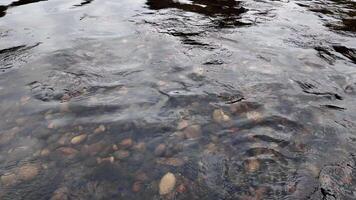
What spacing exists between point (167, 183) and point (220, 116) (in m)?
1.28

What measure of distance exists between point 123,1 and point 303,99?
20.3 feet

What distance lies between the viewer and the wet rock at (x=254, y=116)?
14.0 feet

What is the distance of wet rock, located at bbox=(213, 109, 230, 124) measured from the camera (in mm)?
4255

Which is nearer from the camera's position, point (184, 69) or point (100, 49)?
point (184, 69)

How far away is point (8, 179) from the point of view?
3.49 m

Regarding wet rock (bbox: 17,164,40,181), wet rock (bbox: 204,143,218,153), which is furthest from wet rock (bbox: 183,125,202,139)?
wet rock (bbox: 17,164,40,181)

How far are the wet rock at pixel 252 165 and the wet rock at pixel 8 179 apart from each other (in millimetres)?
2391

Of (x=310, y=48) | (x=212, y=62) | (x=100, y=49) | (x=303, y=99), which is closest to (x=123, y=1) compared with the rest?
(x=100, y=49)

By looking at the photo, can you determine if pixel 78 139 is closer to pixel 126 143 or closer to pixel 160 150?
pixel 126 143

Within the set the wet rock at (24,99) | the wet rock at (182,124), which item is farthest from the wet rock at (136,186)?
the wet rock at (24,99)

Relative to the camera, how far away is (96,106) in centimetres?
456

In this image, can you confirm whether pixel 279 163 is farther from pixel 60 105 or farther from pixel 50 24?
pixel 50 24

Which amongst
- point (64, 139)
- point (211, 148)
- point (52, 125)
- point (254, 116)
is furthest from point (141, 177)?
point (254, 116)

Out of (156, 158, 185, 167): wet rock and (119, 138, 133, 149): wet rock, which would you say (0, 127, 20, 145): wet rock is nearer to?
(119, 138, 133, 149): wet rock
